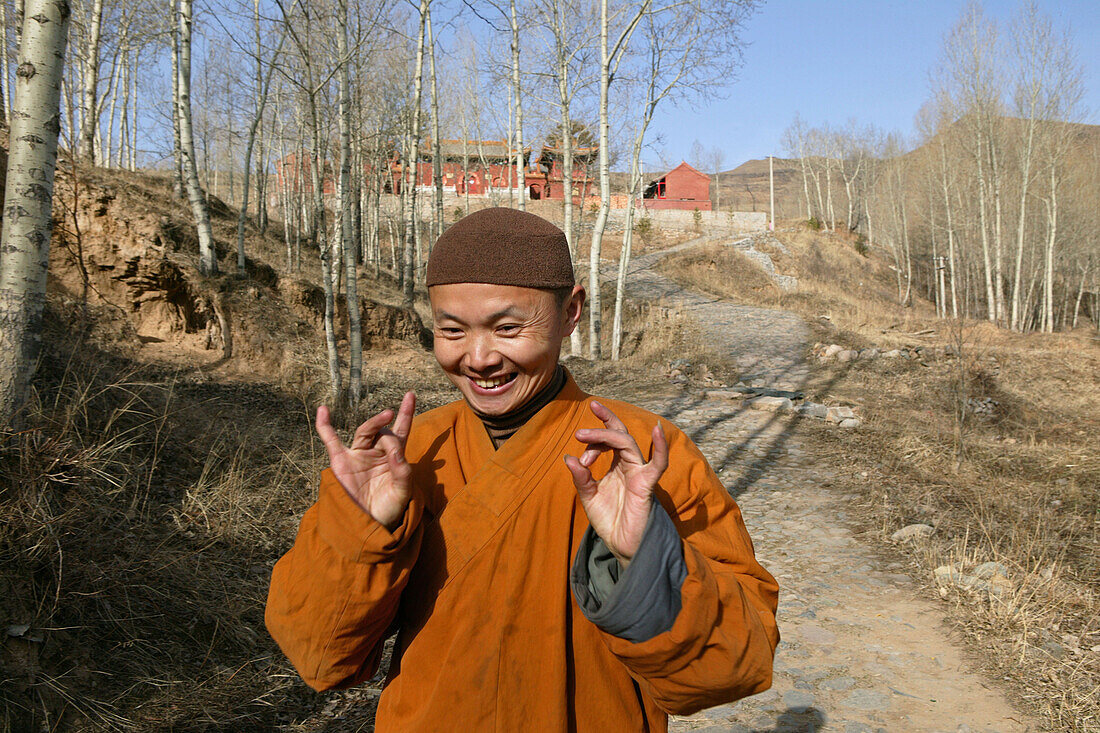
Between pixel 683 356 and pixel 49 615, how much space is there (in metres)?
13.6

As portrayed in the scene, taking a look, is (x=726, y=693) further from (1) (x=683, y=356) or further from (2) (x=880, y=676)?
(1) (x=683, y=356)

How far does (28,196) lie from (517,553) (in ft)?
12.1

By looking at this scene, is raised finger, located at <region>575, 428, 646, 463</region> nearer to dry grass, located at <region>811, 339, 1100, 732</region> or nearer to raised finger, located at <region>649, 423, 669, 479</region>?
raised finger, located at <region>649, 423, 669, 479</region>

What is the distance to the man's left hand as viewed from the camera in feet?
3.35

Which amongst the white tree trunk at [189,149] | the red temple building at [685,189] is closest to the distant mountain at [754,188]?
the red temple building at [685,189]

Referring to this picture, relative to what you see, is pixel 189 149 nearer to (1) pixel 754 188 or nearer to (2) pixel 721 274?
(2) pixel 721 274

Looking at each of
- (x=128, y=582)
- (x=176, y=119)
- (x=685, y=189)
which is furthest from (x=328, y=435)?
(x=685, y=189)

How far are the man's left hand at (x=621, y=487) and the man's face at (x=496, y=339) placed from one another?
10.8 inches

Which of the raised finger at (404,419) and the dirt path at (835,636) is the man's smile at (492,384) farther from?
the dirt path at (835,636)

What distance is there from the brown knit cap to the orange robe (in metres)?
0.27

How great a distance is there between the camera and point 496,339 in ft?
4.19

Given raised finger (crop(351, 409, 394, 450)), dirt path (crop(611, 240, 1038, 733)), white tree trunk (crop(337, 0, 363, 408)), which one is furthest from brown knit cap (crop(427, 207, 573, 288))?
white tree trunk (crop(337, 0, 363, 408))

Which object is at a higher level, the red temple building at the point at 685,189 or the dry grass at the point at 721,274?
the red temple building at the point at 685,189

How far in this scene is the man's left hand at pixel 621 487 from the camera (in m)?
1.02
